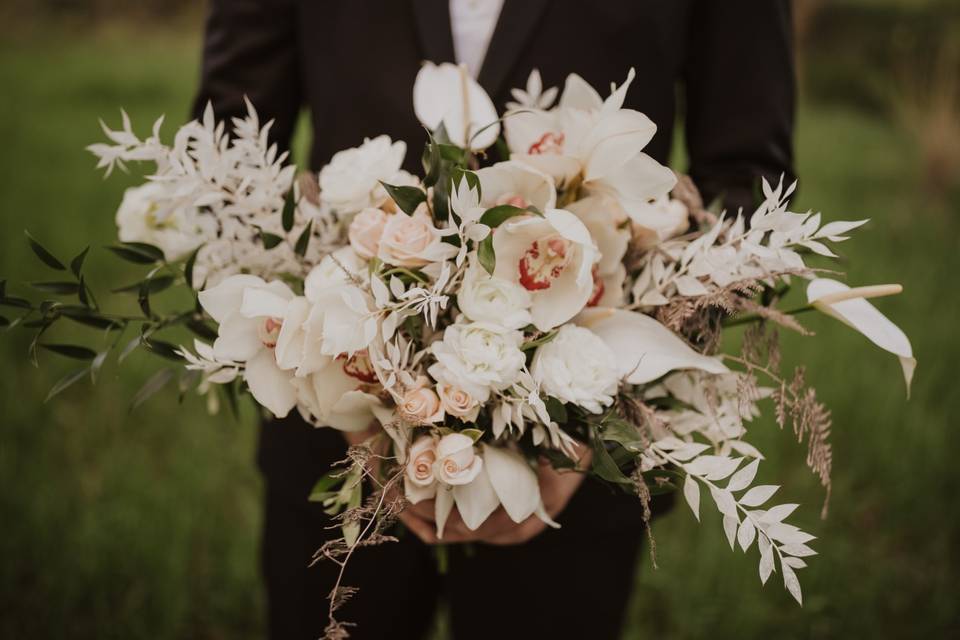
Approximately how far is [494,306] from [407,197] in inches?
5.9

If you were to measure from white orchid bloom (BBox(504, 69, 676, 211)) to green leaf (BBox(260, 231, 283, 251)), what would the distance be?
0.30 metres

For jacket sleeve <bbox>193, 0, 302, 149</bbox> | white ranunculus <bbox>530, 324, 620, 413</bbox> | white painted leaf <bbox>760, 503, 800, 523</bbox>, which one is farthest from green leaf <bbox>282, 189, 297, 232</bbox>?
white painted leaf <bbox>760, 503, 800, 523</bbox>

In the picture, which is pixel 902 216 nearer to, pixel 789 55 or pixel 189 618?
pixel 789 55

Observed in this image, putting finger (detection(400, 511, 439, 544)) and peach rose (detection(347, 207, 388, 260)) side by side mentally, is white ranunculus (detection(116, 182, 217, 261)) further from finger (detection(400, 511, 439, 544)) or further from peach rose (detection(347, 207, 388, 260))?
finger (detection(400, 511, 439, 544))

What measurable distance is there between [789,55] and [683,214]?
45 cm

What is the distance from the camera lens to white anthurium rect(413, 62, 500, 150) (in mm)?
862

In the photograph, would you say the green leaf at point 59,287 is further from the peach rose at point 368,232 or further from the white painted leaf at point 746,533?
the white painted leaf at point 746,533

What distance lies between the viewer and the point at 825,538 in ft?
7.54

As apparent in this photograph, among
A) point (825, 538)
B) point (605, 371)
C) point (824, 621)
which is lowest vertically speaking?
point (824, 621)

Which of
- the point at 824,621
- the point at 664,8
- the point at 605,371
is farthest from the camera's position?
the point at 824,621

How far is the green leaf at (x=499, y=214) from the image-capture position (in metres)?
0.71

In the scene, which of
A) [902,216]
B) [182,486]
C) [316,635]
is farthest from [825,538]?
[902,216]

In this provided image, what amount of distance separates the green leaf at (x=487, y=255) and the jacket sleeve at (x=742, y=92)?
552mm

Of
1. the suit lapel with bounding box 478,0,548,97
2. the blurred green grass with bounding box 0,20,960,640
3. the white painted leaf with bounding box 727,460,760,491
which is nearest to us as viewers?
the white painted leaf with bounding box 727,460,760,491
